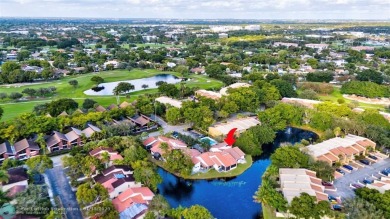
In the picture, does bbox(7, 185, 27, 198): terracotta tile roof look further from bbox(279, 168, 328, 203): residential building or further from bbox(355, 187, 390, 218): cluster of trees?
bbox(355, 187, 390, 218): cluster of trees

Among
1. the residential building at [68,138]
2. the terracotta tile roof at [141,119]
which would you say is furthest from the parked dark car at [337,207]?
the residential building at [68,138]

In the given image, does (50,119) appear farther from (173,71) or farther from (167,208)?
(173,71)

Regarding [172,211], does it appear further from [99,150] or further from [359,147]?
[359,147]

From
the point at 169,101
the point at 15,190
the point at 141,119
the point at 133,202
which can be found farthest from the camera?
the point at 169,101

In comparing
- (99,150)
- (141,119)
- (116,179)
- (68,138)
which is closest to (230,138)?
(141,119)

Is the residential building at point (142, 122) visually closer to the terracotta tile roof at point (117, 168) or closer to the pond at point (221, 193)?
the pond at point (221, 193)

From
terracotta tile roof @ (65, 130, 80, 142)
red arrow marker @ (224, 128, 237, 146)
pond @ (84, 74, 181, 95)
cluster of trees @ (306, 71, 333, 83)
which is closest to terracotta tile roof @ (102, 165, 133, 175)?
terracotta tile roof @ (65, 130, 80, 142)
